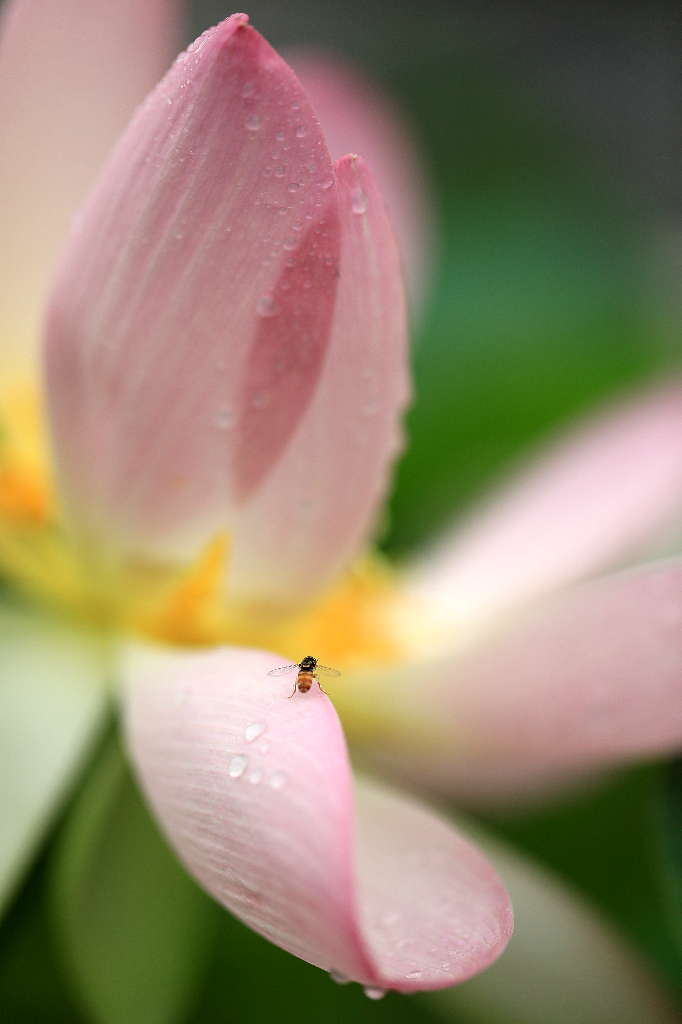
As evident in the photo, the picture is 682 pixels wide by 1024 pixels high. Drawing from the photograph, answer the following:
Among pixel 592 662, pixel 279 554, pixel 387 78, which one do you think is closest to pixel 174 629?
pixel 279 554

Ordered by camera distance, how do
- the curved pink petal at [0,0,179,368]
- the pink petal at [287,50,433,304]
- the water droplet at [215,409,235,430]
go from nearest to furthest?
the water droplet at [215,409,235,430], the curved pink petal at [0,0,179,368], the pink petal at [287,50,433,304]

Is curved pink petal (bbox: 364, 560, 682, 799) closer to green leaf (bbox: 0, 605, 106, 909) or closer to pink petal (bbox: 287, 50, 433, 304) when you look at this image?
green leaf (bbox: 0, 605, 106, 909)

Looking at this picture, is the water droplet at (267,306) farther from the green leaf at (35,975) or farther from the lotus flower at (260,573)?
the green leaf at (35,975)

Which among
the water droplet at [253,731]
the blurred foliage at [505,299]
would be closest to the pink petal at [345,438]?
the water droplet at [253,731]

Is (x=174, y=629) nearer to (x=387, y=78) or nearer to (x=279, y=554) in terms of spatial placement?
(x=279, y=554)

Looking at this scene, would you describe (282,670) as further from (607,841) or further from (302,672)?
(607,841)

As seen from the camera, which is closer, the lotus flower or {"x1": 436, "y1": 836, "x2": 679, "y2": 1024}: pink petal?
the lotus flower

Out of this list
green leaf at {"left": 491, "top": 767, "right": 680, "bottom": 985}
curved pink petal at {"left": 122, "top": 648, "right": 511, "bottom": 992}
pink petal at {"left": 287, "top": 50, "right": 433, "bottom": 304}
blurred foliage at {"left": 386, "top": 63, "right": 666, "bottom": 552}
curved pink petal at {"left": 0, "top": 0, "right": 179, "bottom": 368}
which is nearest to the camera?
curved pink petal at {"left": 122, "top": 648, "right": 511, "bottom": 992}

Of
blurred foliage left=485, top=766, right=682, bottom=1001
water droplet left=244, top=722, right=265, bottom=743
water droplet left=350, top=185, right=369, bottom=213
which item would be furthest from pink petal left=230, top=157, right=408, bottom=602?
blurred foliage left=485, top=766, right=682, bottom=1001
